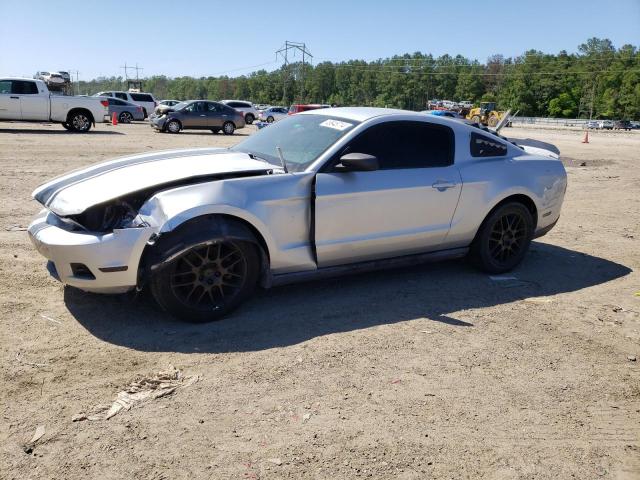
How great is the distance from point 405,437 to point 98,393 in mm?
1722

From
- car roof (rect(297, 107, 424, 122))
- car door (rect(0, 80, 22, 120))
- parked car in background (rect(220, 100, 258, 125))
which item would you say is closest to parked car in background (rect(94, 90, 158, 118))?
parked car in background (rect(220, 100, 258, 125))

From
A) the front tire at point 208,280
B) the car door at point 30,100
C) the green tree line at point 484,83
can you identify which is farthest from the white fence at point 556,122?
the front tire at point 208,280

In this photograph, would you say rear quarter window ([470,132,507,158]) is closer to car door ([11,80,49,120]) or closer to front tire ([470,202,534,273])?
front tire ([470,202,534,273])

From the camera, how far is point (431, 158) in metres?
4.93

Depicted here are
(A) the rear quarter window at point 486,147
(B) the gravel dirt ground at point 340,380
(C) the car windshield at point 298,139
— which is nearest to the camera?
(B) the gravel dirt ground at point 340,380

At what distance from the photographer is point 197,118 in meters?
24.7

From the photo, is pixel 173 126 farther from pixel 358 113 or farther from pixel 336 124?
pixel 336 124

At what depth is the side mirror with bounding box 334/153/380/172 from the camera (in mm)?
4223

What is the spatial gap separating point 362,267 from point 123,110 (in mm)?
29754

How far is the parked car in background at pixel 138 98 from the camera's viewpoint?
112 ft

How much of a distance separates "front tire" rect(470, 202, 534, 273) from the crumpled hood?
2310 mm

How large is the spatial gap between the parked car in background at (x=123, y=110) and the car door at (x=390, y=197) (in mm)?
28669

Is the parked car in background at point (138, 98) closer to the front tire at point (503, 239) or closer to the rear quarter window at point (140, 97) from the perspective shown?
the rear quarter window at point (140, 97)

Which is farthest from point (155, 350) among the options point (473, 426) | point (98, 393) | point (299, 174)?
point (473, 426)
